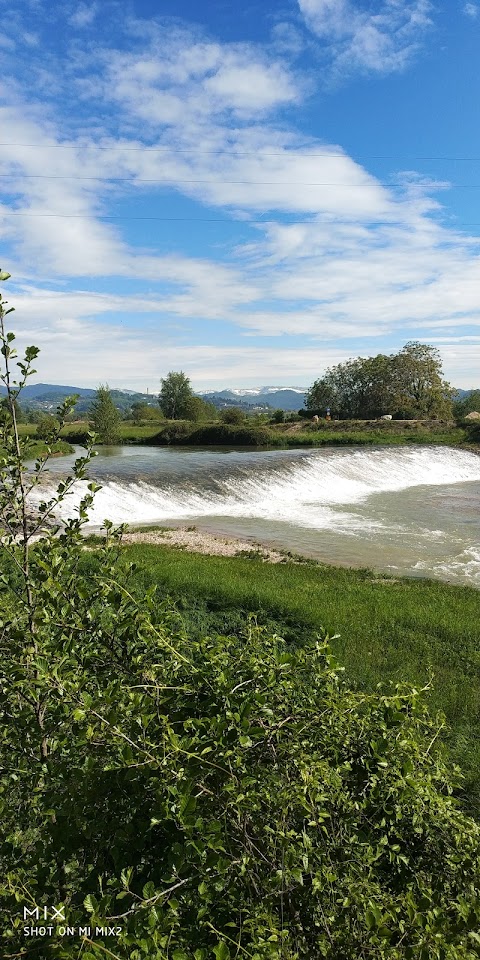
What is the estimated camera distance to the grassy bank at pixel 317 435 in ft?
177

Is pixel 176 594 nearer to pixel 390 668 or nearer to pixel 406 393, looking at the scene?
pixel 390 668

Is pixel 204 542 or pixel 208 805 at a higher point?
pixel 208 805

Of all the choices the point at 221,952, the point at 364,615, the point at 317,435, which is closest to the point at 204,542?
the point at 364,615

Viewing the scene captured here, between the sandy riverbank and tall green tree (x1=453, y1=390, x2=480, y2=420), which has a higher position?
tall green tree (x1=453, y1=390, x2=480, y2=420)

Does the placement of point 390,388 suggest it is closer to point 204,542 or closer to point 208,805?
point 204,542

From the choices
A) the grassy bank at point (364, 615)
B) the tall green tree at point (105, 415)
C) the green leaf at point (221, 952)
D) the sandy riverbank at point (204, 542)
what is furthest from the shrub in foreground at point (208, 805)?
the tall green tree at point (105, 415)

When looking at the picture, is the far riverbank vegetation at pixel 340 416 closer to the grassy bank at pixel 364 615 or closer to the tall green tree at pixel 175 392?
the tall green tree at pixel 175 392

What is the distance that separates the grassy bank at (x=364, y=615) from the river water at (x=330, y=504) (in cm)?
257

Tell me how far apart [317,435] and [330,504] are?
31.3 metres

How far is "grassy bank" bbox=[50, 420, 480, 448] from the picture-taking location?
54.0 m

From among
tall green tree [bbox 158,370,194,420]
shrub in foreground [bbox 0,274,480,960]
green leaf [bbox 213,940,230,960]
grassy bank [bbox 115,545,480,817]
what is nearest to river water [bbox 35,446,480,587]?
grassy bank [bbox 115,545,480,817]

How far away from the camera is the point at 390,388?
243ft

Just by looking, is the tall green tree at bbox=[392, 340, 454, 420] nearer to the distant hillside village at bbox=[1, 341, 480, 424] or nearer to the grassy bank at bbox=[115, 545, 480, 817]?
the distant hillside village at bbox=[1, 341, 480, 424]

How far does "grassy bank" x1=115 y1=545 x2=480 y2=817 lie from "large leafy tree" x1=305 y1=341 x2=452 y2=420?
5545cm
